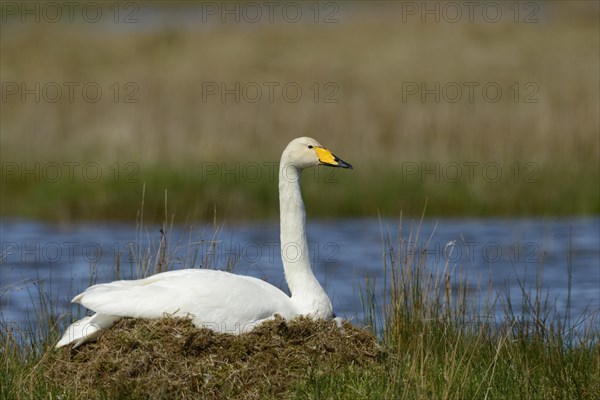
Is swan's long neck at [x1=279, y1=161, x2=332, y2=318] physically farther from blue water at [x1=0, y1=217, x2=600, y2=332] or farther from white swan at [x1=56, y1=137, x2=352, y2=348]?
blue water at [x1=0, y1=217, x2=600, y2=332]

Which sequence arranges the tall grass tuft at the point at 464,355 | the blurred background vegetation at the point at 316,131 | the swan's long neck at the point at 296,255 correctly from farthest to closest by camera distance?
the blurred background vegetation at the point at 316,131, the swan's long neck at the point at 296,255, the tall grass tuft at the point at 464,355

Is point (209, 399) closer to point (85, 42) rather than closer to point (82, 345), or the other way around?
point (82, 345)

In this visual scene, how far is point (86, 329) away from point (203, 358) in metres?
0.94

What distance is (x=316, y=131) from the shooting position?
23.1 meters

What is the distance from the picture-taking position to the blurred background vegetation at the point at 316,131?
66.2 ft

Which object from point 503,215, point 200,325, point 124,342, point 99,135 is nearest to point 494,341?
point 200,325

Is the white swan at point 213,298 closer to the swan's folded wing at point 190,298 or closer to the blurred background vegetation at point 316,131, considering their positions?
the swan's folded wing at point 190,298

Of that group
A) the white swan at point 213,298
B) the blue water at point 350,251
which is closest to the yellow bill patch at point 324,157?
the white swan at point 213,298

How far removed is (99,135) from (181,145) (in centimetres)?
195

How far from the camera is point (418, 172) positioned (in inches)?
809

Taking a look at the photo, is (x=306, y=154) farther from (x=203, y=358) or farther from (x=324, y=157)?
(x=203, y=358)

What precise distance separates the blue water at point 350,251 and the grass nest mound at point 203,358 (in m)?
5.40

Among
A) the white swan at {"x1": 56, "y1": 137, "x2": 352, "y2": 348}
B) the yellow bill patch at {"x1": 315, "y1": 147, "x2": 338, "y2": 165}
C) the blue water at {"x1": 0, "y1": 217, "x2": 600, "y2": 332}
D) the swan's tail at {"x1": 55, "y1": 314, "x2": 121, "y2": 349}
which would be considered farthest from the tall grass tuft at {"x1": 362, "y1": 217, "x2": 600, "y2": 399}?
the blue water at {"x1": 0, "y1": 217, "x2": 600, "y2": 332}

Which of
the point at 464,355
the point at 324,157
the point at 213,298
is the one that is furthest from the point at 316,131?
the point at 464,355
